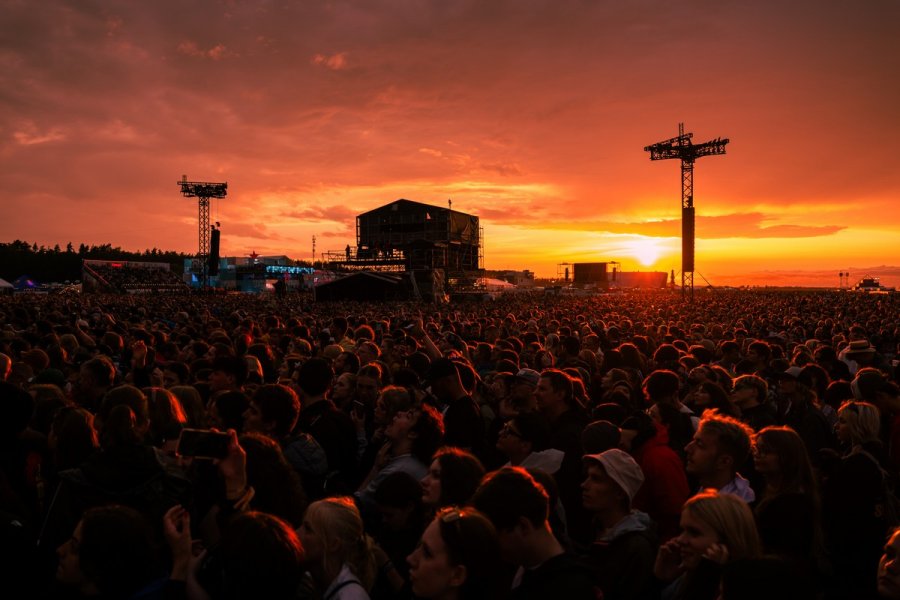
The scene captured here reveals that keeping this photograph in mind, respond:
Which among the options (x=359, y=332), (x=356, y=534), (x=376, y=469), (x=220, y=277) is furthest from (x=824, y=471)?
(x=220, y=277)

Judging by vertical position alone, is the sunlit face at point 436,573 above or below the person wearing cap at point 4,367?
below

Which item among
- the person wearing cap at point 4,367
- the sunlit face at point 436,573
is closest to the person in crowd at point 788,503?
the sunlit face at point 436,573

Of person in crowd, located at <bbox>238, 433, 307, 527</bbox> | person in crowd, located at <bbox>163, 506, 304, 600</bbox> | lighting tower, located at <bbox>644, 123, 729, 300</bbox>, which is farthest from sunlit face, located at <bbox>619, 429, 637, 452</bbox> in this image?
lighting tower, located at <bbox>644, 123, 729, 300</bbox>

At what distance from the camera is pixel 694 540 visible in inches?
94.6

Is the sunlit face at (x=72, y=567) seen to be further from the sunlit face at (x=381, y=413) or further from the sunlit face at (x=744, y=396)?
the sunlit face at (x=744, y=396)

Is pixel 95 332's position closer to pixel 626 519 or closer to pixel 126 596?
pixel 126 596

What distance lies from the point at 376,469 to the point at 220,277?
78.2m

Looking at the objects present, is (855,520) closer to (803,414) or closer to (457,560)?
(803,414)

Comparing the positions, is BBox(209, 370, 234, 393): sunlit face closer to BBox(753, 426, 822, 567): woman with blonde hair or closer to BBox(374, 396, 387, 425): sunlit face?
BBox(374, 396, 387, 425): sunlit face

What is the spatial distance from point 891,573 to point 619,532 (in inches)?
44.6

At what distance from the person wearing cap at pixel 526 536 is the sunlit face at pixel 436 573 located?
272 millimetres

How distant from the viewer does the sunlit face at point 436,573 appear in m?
2.14

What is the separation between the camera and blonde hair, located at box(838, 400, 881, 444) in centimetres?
416

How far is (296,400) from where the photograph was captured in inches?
162
